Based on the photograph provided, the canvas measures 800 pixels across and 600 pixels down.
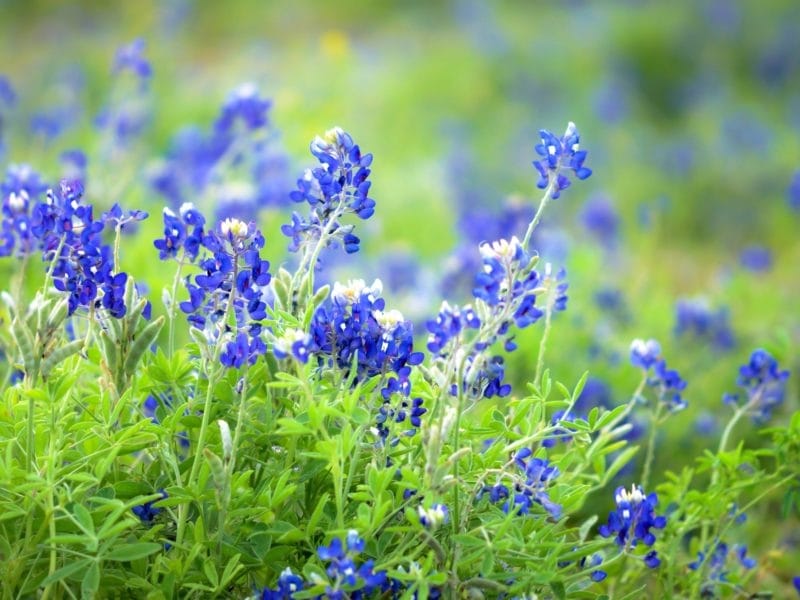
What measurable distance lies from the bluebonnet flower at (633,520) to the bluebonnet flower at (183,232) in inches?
36.6

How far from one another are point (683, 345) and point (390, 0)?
1231cm

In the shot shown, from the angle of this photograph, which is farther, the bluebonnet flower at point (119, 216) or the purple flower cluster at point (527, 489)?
Answer: the bluebonnet flower at point (119, 216)

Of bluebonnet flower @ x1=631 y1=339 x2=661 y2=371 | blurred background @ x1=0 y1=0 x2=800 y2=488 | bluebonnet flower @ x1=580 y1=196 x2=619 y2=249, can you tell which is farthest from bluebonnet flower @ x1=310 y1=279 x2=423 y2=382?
bluebonnet flower @ x1=580 y1=196 x2=619 y2=249

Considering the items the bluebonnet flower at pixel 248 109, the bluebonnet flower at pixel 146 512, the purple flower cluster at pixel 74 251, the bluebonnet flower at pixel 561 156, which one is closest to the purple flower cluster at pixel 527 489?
the bluebonnet flower at pixel 561 156

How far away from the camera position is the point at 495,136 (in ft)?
30.7

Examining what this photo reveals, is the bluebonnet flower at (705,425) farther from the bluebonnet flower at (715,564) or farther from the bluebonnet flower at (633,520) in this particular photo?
the bluebonnet flower at (633,520)

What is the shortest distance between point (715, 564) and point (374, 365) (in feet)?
3.35

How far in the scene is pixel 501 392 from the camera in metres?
1.77

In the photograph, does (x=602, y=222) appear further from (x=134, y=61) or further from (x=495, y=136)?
(x=495, y=136)

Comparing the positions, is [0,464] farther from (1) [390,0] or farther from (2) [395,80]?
(1) [390,0]

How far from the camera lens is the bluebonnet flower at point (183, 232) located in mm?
1793

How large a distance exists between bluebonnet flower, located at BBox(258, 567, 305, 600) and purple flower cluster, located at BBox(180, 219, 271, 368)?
35cm

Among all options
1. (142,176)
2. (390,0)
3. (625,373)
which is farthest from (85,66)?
(625,373)

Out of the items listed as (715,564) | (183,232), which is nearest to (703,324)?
(715,564)
